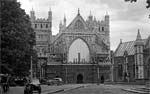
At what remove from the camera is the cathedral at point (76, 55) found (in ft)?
366

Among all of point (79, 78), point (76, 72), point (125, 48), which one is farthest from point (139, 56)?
point (79, 78)

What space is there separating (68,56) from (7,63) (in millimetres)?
83104

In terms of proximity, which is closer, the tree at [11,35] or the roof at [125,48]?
the tree at [11,35]

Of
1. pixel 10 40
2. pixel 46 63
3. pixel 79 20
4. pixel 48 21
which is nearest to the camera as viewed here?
pixel 10 40

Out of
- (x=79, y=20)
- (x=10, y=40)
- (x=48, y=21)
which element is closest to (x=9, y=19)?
(x=10, y=40)

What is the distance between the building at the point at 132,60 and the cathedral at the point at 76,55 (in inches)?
678

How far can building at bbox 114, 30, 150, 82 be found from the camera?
77450mm

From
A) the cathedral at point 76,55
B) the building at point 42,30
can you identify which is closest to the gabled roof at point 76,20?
the cathedral at point 76,55

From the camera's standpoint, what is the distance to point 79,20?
392ft

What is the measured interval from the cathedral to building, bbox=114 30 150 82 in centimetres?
1722

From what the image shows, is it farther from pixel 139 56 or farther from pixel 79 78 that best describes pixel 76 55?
pixel 139 56

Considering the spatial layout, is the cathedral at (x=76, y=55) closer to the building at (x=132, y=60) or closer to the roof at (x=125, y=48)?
the roof at (x=125, y=48)

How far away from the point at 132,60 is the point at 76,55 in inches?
1310

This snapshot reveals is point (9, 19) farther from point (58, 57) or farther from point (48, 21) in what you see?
point (48, 21)
